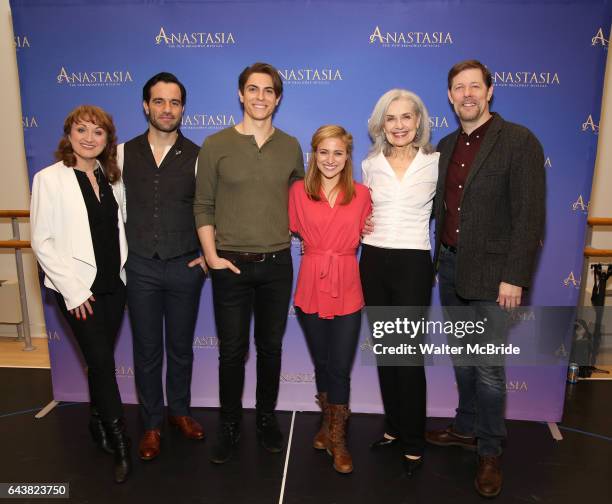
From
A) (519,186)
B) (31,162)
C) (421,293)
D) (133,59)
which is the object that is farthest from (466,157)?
(31,162)

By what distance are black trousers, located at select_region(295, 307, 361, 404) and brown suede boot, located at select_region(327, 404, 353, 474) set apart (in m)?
0.05

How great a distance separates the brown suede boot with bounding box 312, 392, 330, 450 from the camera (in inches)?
105

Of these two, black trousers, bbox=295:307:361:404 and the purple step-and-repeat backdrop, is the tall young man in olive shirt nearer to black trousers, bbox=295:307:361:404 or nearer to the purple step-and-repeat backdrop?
black trousers, bbox=295:307:361:404

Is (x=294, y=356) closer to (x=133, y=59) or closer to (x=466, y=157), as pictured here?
(x=466, y=157)

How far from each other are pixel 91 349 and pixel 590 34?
3160 millimetres

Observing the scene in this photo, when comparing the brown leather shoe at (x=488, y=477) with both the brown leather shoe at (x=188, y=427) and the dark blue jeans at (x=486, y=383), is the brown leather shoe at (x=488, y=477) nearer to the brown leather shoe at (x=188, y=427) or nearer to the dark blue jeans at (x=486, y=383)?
the dark blue jeans at (x=486, y=383)

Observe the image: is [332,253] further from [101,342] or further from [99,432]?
[99,432]

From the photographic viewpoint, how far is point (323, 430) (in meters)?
2.80

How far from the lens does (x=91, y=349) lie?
2.40 metres

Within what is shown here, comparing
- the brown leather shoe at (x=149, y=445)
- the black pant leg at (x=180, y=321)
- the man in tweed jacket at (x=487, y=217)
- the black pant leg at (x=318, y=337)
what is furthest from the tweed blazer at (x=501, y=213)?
the brown leather shoe at (x=149, y=445)

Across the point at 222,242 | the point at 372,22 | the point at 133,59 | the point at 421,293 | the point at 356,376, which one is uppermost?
the point at 372,22

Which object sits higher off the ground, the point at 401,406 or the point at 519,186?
the point at 519,186

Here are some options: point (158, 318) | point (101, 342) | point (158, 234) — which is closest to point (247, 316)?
point (158, 318)

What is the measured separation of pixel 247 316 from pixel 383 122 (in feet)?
4.01
